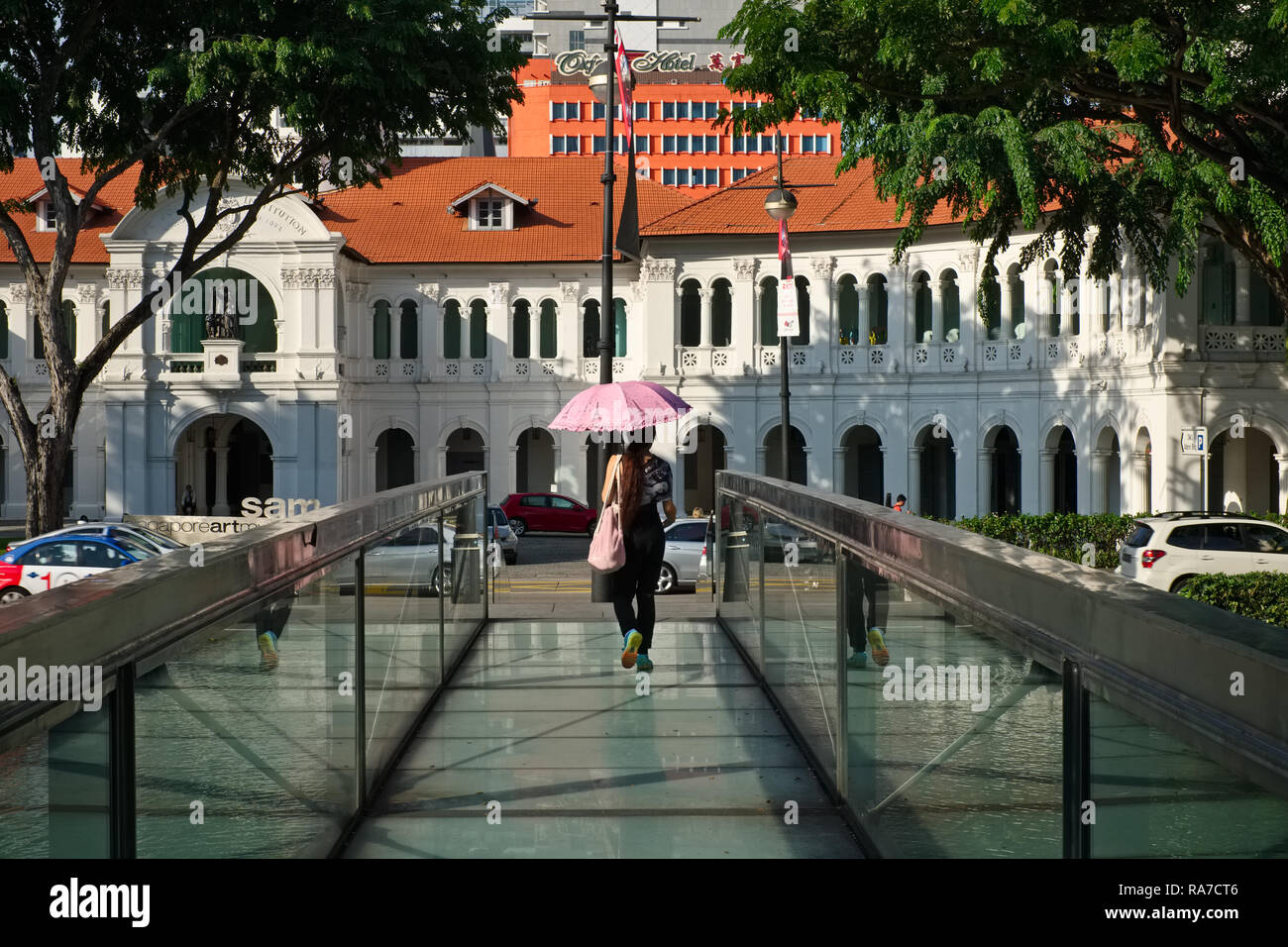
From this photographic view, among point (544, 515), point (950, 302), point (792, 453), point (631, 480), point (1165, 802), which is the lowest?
point (544, 515)

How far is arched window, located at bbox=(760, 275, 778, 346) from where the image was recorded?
44781 mm

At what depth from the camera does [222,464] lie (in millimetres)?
50938

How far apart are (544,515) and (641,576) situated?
35928 mm

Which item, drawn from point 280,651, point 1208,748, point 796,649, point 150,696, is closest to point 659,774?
point 796,649

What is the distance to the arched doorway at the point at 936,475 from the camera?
43.8 metres

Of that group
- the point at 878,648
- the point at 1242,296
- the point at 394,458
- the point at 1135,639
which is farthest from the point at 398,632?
the point at 394,458

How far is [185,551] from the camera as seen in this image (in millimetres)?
3900

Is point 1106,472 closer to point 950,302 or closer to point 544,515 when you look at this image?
point 950,302

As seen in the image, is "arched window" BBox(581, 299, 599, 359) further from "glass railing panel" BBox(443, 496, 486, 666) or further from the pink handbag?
the pink handbag

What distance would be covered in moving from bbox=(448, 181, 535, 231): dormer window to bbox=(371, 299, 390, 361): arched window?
4.32 m

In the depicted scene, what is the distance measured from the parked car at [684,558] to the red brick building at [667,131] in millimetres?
78513

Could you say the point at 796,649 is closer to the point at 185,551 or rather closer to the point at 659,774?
the point at 659,774

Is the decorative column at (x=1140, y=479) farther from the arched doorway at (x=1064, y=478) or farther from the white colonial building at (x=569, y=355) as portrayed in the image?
the arched doorway at (x=1064, y=478)

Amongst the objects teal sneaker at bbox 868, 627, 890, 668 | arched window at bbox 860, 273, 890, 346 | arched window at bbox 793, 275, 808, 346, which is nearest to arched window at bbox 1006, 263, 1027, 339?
arched window at bbox 860, 273, 890, 346
